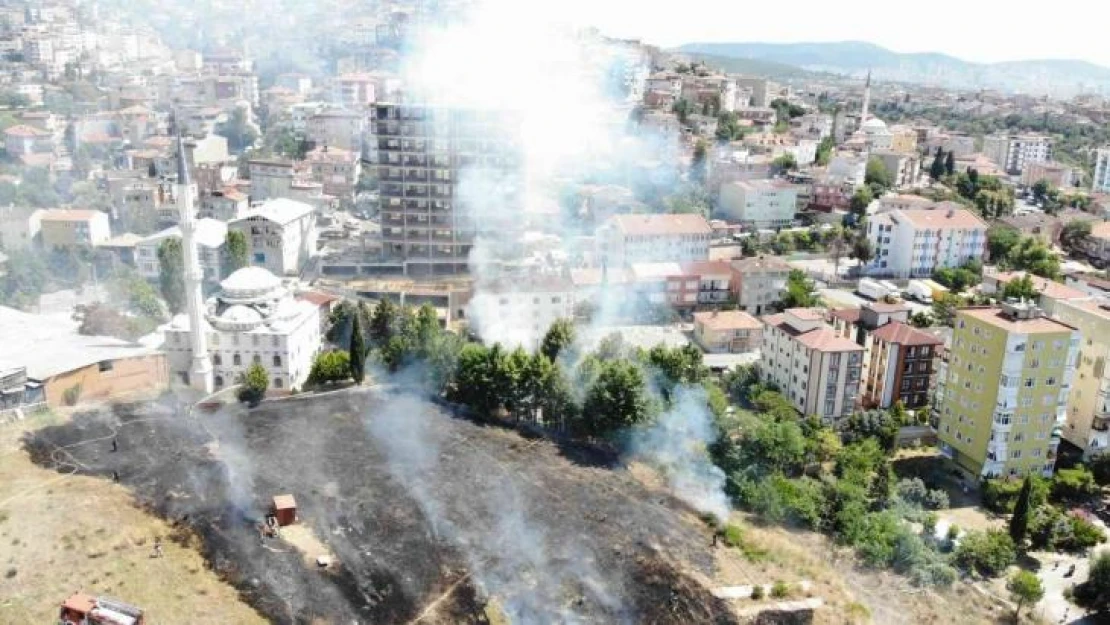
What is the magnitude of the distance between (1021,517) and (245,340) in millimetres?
11637

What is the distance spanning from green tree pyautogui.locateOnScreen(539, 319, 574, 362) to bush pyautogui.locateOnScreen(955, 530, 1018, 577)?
6.71 meters

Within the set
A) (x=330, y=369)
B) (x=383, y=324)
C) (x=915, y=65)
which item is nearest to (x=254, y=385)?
(x=330, y=369)

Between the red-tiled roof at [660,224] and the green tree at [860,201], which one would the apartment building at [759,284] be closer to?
the red-tiled roof at [660,224]

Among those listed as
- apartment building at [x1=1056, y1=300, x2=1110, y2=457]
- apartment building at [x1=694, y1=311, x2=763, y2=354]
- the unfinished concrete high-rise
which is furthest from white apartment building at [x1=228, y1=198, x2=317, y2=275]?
apartment building at [x1=1056, y1=300, x2=1110, y2=457]

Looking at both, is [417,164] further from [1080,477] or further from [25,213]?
[1080,477]

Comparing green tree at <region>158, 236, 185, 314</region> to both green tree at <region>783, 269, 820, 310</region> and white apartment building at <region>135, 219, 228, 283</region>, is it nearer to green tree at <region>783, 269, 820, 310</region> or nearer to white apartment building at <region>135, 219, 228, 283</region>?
white apartment building at <region>135, 219, 228, 283</region>

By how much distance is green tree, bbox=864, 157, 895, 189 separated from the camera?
31172 mm

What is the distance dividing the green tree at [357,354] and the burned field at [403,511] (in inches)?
26.6

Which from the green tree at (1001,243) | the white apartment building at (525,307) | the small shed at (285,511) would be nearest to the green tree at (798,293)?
the white apartment building at (525,307)

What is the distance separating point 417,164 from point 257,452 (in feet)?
30.6

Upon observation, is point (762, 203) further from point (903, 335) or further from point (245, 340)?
point (245, 340)

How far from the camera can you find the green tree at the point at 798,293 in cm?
1952

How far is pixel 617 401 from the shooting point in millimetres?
13086

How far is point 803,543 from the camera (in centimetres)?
1142
